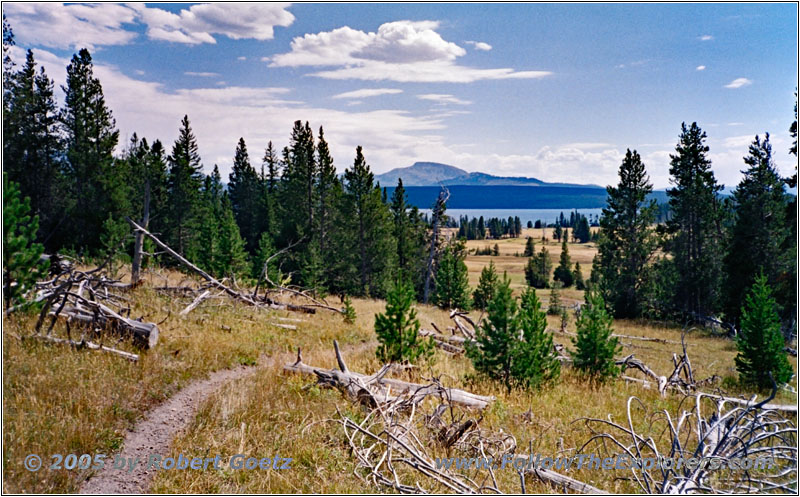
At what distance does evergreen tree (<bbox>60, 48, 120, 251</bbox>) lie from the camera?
33094mm

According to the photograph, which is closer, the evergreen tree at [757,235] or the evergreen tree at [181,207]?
the evergreen tree at [757,235]

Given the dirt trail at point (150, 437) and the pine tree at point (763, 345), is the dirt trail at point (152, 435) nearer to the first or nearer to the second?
the dirt trail at point (150, 437)

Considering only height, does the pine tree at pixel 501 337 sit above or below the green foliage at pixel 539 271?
above

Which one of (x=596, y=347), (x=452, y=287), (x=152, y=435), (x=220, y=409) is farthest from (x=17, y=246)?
(x=452, y=287)

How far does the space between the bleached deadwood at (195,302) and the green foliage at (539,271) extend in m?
79.7

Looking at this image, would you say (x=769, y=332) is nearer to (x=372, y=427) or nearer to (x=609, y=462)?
(x=609, y=462)

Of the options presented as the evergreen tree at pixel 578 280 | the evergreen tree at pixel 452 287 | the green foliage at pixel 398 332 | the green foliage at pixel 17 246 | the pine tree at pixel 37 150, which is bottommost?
the evergreen tree at pixel 578 280

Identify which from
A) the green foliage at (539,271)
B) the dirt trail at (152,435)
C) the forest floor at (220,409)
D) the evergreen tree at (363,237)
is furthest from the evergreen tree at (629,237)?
the green foliage at (539,271)

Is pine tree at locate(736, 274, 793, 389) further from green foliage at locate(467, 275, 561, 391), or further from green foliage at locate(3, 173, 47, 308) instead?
green foliage at locate(3, 173, 47, 308)

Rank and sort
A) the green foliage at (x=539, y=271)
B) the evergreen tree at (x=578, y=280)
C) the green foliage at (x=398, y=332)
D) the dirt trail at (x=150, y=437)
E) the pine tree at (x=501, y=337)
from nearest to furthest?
the dirt trail at (x=150, y=437), the pine tree at (x=501, y=337), the green foliage at (x=398, y=332), the evergreen tree at (x=578, y=280), the green foliage at (x=539, y=271)

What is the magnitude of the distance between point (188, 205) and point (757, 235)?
46.3 metres

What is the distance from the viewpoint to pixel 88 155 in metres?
34.9

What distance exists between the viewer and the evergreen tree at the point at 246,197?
5853 centimetres

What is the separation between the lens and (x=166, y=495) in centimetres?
508
